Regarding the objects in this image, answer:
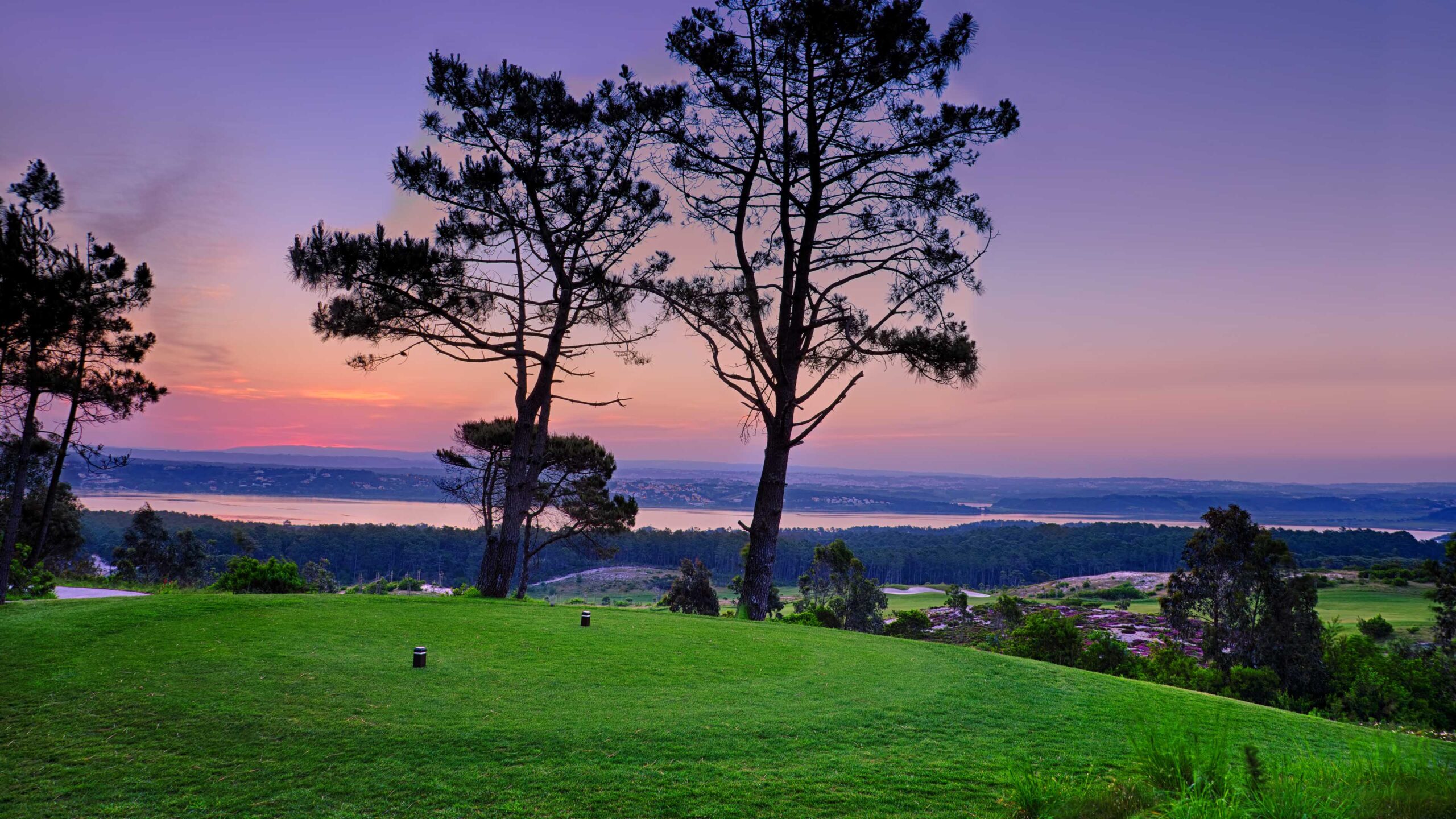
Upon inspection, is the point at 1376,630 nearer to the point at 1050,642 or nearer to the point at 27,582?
the point at 1050,642

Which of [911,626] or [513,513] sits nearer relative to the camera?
[513,513]

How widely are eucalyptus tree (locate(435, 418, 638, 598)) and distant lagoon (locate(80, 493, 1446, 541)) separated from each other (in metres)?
52.0

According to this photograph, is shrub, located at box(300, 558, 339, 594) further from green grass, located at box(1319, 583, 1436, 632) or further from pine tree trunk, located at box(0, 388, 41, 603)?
green grass, located at box(1319, 583, 1436, 632)

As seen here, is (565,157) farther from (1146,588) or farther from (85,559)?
(1146,588)

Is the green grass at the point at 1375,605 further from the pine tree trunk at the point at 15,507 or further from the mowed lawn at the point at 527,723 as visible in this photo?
the pine tree trunk at the point at 15,507

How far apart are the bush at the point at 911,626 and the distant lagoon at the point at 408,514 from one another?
1553 inches

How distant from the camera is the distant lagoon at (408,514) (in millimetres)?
87375

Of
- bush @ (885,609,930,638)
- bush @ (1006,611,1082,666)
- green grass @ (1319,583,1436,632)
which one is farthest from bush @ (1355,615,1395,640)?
bush @ (1006,611,1082,666)

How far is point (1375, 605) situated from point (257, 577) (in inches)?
2782

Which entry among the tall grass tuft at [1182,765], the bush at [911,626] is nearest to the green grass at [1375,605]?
the bush at [911,626]

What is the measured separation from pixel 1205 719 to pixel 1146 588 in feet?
275

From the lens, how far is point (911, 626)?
4012cm

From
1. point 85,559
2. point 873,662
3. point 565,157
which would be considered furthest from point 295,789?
point 85,559

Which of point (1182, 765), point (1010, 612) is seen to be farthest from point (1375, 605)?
point (1182, 765)
